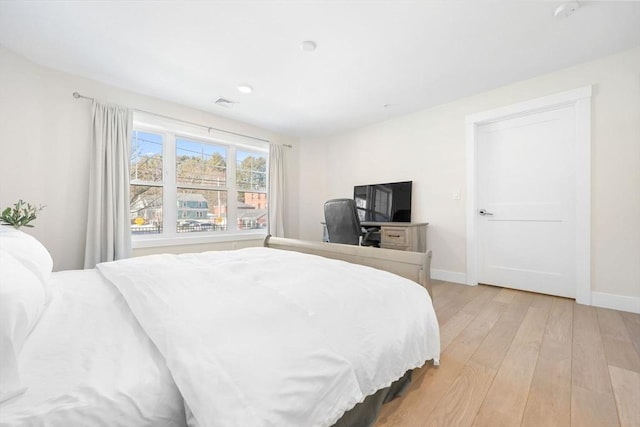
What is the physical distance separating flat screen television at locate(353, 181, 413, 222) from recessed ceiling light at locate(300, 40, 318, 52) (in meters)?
2.23

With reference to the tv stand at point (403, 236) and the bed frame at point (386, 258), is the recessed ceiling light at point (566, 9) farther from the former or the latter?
the tv stand at point (403, 236)

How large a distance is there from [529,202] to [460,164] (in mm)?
845

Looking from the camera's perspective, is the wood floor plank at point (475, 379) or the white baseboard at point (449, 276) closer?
the wood floor plank at point (475, 379)

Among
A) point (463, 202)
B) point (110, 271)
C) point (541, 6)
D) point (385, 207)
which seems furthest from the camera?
point (385, 207)

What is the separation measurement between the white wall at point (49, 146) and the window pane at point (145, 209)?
474 mm

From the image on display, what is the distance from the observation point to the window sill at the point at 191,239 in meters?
3.11

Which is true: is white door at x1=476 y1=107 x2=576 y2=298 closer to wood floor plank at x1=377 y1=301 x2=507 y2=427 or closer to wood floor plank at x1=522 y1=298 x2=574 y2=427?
wood floor plank at x1=522 y1=298 x2=574 y2=427

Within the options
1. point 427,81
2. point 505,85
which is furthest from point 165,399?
point 505,85

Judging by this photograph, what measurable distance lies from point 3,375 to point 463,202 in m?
3.70

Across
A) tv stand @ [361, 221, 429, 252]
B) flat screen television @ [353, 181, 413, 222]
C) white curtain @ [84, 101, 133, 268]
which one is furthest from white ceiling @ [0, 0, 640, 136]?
tv stand @ [361, 221, 429, 252]

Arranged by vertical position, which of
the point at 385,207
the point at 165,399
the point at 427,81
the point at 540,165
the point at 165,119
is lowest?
the point at 165,399

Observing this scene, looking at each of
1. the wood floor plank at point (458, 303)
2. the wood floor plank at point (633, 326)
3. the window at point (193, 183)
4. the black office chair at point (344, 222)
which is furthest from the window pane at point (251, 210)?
the wood floor plank at point (633, 326)

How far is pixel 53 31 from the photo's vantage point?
204cm

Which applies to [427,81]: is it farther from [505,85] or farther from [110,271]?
[110,271]
